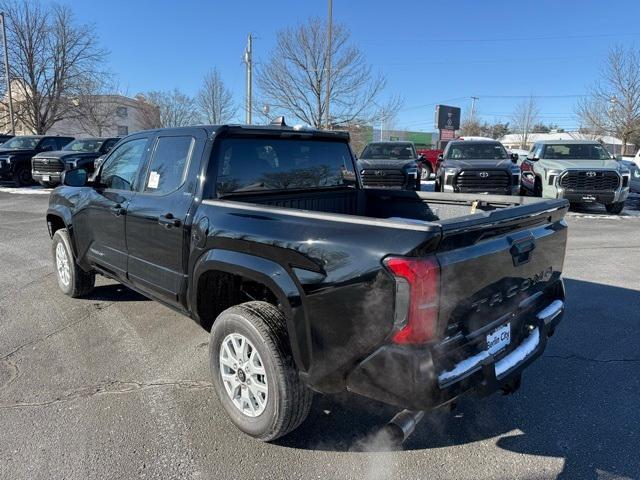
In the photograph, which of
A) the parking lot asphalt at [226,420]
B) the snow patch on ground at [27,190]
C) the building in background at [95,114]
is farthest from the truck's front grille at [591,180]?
the building in background at [95,114]

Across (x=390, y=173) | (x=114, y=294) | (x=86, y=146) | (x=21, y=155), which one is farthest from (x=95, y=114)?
(x=114, y=294)

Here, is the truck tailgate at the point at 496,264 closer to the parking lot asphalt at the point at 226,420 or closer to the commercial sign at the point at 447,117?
the parking lot asphalt at the point at 226,420

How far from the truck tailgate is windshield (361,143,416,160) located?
1102 centimetres

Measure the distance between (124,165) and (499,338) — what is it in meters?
3.43

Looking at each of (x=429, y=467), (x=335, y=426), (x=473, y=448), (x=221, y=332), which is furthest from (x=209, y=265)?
(x=473, y=448)

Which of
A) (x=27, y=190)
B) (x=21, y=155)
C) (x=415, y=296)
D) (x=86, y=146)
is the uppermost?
(x=86, y=146)

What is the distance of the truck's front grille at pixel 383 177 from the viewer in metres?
12.4

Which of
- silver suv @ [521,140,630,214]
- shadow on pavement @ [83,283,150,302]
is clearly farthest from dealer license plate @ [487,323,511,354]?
silver suv @ [521,140,630,214]

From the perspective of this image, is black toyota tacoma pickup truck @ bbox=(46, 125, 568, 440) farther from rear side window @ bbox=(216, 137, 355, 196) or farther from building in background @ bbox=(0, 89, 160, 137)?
building in background @ bbox=(0, 89, 160, 137)

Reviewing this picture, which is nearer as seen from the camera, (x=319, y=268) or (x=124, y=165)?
(x=319, y=268)

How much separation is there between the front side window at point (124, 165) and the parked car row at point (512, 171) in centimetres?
833

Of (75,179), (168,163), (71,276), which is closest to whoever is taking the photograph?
(168,163)

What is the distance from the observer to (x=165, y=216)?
133 inches

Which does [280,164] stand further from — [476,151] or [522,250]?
[476,151]
